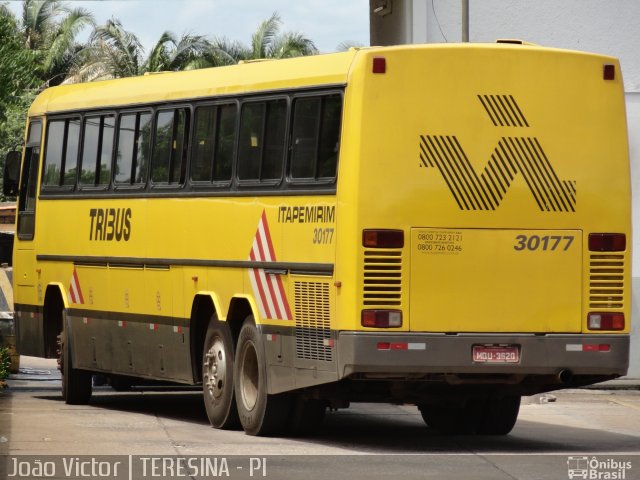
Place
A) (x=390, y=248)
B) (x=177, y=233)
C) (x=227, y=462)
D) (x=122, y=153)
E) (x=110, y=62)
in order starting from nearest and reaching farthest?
1. (x=227, y=462)
2. (x=390, y=248)
3. (x=177, y=233)
4. (x=122, y=153)
5. (x=110, y=62)

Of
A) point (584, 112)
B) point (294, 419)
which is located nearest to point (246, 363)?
point (294, 419)

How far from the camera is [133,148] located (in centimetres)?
1936

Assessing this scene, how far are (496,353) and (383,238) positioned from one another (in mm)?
1310

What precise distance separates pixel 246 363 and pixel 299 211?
1654 millimetres

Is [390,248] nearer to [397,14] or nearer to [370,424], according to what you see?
[370,424]

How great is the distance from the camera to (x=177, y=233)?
59.0 ft

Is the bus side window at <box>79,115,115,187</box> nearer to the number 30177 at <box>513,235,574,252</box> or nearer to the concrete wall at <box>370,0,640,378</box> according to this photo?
the concrete wall at <box>370,0,640,378</box>

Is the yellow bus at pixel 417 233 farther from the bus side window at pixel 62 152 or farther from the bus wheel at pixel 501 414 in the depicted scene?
the bus side window at pixel 62 152

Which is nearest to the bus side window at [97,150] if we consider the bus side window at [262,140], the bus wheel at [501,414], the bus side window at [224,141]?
the bus side window at [224,141]

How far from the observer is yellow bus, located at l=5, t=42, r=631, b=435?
14.9 m

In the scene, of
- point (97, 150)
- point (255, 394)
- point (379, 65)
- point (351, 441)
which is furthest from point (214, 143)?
point (351, 441)

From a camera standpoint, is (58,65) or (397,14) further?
(58,65)

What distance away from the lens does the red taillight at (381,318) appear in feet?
48.4

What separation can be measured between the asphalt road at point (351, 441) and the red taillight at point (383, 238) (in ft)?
5.37
